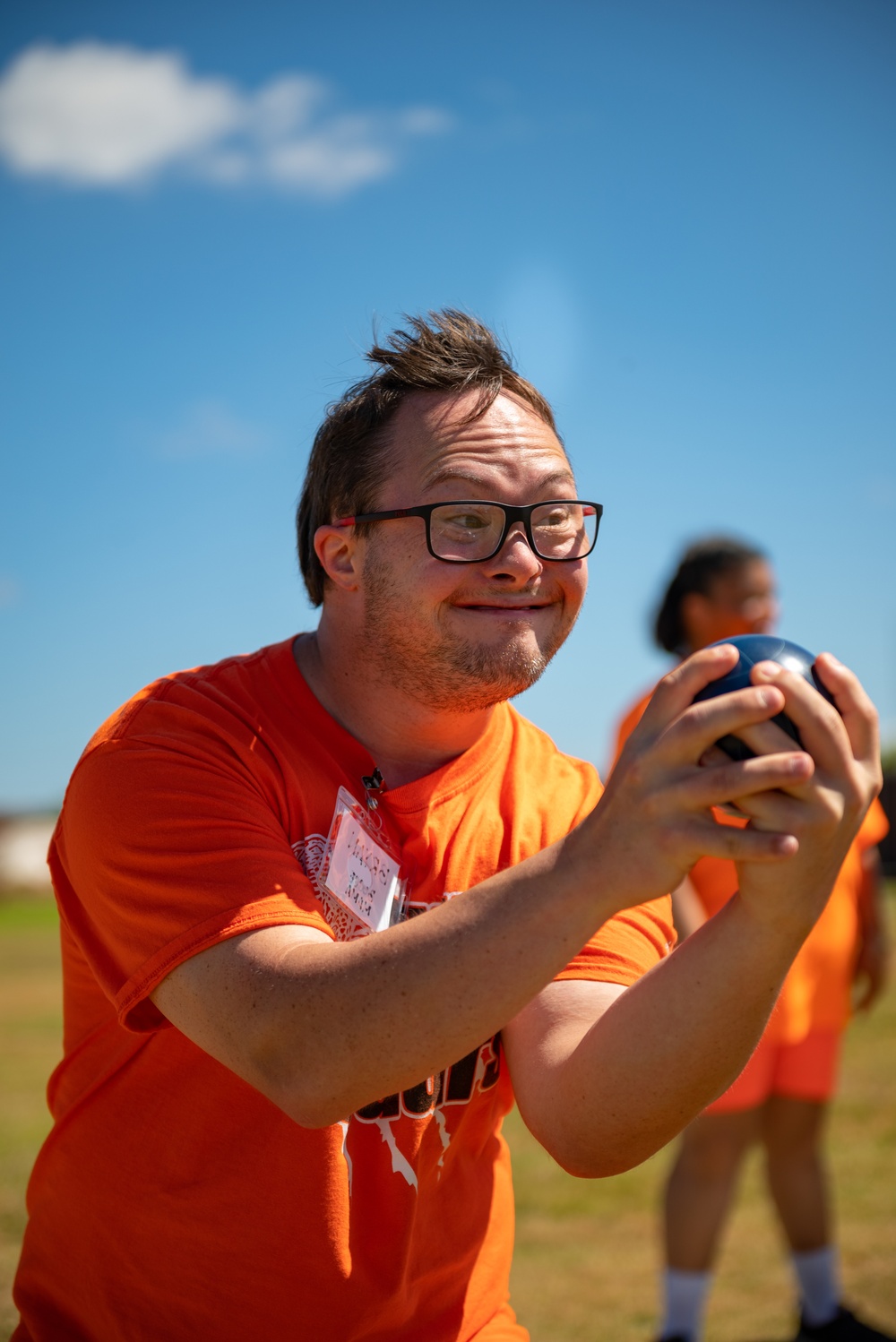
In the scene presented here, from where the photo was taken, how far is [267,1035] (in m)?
1.67

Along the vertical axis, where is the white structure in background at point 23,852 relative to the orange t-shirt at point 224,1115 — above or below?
below

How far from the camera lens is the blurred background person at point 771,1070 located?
4.47 meters

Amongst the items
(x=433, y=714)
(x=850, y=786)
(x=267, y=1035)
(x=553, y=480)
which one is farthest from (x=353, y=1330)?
(x=553, y=480)

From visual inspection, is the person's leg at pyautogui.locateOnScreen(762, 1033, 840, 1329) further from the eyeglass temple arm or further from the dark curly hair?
the eyeglass temple arm

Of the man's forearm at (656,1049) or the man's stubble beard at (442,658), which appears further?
the man's stubble beard at (442,658)

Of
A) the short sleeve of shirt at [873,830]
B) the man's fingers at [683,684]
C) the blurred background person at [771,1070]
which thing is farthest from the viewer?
the short sleeve of shirt at [873,830]

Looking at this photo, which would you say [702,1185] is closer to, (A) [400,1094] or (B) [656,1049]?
(A) [400,1094]

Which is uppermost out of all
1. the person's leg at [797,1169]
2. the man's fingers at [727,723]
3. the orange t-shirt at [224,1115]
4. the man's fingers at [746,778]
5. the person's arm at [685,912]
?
the man's fingers at [727,723]

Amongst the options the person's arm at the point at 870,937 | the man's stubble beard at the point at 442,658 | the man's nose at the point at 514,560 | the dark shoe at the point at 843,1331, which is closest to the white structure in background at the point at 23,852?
the person's arm at the point at 870,937

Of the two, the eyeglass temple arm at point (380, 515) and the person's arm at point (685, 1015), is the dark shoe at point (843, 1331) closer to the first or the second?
the person's arm at point (685, 1015)

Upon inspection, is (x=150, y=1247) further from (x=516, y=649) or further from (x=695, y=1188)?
(x=695, y=1188)

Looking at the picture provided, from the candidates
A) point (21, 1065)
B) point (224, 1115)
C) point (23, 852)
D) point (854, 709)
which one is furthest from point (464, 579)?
point (23, 852)

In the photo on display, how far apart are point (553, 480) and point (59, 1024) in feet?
33.4

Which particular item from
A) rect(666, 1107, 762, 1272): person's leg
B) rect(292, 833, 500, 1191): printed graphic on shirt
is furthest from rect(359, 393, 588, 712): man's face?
rect(666, 1107, 762, 1272): person's leg
